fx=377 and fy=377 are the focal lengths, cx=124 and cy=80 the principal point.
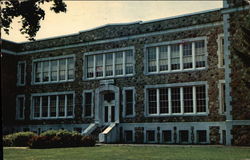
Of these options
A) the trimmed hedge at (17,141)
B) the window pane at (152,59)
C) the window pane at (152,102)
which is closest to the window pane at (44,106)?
the trimmed hedge at (17,141)

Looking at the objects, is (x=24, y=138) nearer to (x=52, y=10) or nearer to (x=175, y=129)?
(x=175, y=129)

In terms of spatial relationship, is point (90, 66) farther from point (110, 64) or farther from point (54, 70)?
point (54, 70)

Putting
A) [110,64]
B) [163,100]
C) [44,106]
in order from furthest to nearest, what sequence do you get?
[44,106] → [110,64] → [163,100]

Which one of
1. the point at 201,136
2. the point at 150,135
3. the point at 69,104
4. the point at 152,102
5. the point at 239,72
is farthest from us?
the point at 69,104

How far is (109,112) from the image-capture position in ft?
105

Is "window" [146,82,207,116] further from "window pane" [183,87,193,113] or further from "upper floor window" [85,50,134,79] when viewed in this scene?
"upper floor window" [85,50,134,79]

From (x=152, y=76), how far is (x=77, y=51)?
325 inches

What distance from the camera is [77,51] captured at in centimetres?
3438

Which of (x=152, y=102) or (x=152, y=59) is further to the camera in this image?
(x=152, y=59)

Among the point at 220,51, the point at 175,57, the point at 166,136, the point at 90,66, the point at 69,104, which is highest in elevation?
the point at 220,51

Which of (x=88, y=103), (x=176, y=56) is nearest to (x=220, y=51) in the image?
(x=176, y=56)

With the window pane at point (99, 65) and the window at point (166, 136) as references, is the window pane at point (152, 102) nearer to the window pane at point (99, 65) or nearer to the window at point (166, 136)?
the window at point (166, 136)

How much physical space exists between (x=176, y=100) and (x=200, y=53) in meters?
3.95

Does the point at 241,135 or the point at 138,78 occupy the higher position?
the point at 138,78
